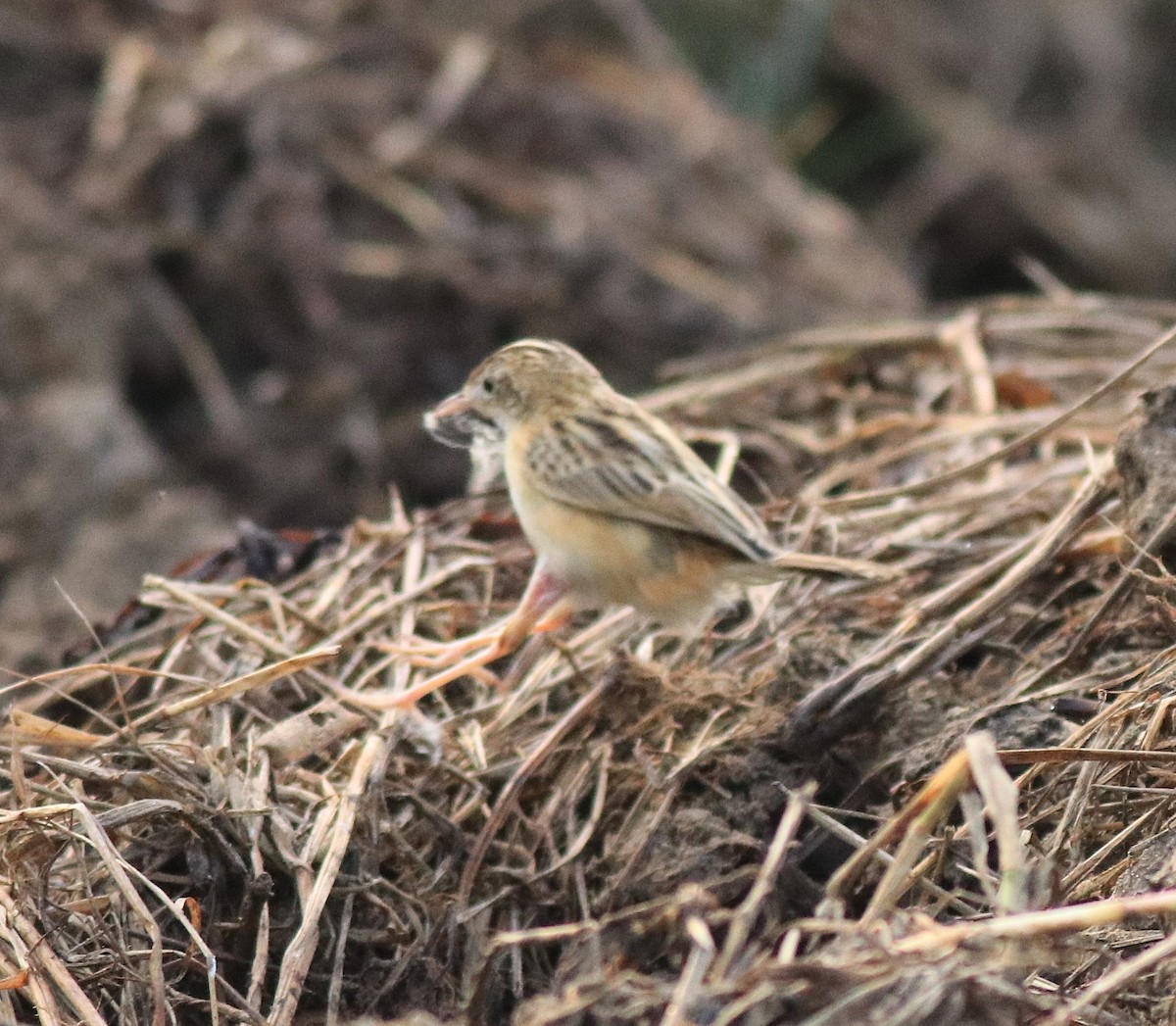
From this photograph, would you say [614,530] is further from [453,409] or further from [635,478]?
[453,409]

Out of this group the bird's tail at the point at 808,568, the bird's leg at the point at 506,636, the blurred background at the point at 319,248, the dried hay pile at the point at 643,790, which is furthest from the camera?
the blurred background at the point at 319,248

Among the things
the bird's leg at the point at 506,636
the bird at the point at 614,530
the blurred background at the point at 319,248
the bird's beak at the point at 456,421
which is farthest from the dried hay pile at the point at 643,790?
the blurred background at the point at 319,248

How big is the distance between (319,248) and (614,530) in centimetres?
480

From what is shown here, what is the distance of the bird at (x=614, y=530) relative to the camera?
4.38 meters

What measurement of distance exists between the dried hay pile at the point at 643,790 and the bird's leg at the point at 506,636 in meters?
0.06

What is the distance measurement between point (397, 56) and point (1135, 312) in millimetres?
5464

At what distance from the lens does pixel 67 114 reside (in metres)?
9.42

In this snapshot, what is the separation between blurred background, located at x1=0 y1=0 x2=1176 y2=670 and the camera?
8.06 metres

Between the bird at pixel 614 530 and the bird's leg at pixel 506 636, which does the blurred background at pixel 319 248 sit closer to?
the bird's leg at pixel 506 636

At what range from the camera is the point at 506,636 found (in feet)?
15.1

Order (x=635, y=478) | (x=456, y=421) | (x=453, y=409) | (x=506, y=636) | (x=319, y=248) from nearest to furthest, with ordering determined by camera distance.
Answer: (x=635, y=478)
(x=506, y=636)
(x=453, y=409)
(x=456, y=421)
(x=319, y=248)

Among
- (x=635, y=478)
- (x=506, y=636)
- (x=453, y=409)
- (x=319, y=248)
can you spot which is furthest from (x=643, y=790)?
(x=319, y=248)

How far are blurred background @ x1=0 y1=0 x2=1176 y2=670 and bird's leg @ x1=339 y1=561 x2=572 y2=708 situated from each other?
6.47 ft

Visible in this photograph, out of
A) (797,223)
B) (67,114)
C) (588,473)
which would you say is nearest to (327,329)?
(67,114)
